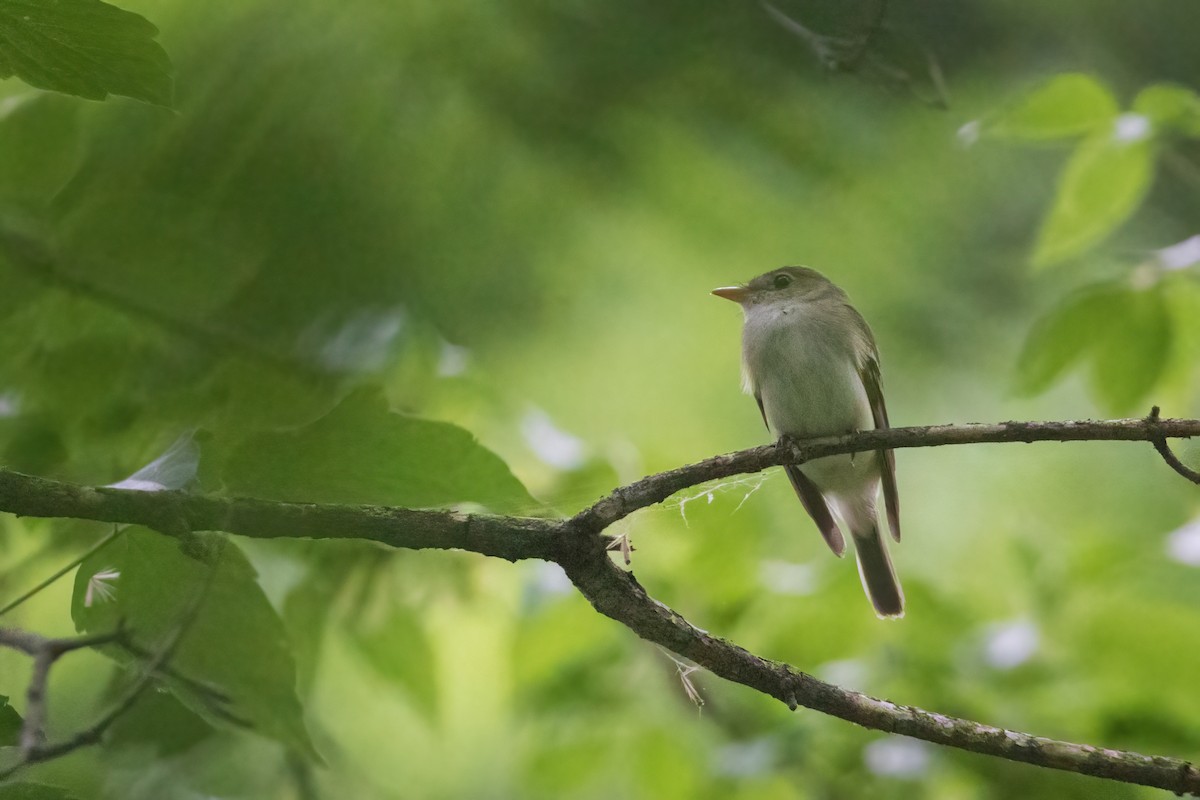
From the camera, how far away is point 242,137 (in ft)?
4.02

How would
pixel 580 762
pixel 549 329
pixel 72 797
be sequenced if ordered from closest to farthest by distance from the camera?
pixel 72 797 < pixel 549 329 < pixel 580 762

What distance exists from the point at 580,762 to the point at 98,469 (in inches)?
61.3

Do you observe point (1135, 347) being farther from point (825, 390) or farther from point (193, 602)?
point (193, 602)

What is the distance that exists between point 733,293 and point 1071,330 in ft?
3.55

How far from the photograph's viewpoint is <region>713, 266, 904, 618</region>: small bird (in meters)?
2.80

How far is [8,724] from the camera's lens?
919 mm

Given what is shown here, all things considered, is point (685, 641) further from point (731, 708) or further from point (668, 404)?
point (668, 404)

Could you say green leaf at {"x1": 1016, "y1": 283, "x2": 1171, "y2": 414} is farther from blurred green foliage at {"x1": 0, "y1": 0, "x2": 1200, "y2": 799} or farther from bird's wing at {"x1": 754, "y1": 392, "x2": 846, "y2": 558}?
bird's wing at {"x1": 754, "y1": 392, "x2": 846, "y2": 558}

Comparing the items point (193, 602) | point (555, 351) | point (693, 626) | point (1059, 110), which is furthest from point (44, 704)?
point (1059, 110)

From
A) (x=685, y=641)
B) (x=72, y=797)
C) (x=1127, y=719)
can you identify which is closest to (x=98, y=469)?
(x=72, y=797)

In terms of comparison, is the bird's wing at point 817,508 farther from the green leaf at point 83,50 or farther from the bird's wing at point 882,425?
the green leaf at point 83,50

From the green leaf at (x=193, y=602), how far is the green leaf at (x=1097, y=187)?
1.84 metres

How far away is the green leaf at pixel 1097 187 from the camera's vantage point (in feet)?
6.76

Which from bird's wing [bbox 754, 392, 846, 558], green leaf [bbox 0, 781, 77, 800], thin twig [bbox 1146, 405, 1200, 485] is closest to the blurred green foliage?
green leaf [bbox 0, 781, 77, 800]
